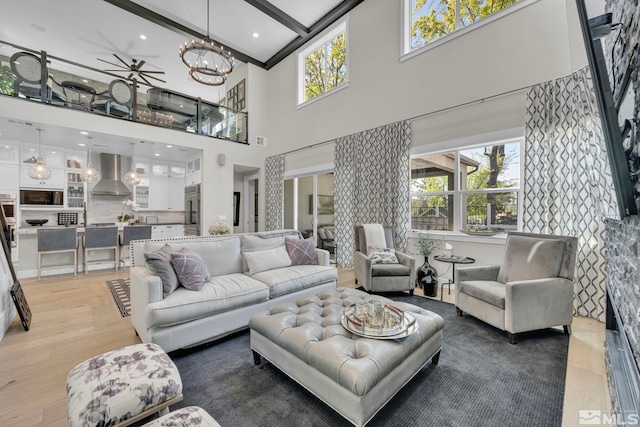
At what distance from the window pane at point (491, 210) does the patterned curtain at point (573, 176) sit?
360 mm

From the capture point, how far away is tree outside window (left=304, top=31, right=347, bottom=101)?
580 centimetres

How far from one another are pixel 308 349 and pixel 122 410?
0.91 meters

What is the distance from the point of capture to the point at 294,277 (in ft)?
9.87

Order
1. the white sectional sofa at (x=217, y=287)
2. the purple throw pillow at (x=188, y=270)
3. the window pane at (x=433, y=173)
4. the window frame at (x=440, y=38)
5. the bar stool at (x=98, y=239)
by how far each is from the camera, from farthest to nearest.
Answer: the bar stool at (x=98, y=239) < the window pane at (x=433, y=173) < the window frame at (x=440, y=38) < the purple throw pillow at (x=188, y=270) < the white sectional sofa at (x=217, y=287)

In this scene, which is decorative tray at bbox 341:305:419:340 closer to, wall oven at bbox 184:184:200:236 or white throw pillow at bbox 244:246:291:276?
white throw pillow at bbox 244:246:291:276

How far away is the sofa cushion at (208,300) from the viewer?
2088 millimetres

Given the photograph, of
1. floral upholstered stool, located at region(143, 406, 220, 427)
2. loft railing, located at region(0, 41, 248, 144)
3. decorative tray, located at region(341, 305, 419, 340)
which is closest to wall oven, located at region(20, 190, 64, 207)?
loft railing, located at region(0, 41, 248, 144)

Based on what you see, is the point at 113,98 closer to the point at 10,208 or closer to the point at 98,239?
the point at 98,239

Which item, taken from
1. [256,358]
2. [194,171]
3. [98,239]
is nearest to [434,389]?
[256,358]

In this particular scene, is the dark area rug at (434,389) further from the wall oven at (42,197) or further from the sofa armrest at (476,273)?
the wall oven at (42,197)

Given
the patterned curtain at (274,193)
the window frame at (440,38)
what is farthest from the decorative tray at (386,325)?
the patterned curtain at (274,193)

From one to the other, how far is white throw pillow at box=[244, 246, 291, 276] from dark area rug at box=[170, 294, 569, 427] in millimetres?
867

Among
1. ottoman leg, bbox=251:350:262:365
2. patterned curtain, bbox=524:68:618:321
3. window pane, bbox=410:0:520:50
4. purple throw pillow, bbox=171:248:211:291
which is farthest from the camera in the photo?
window pane, bbox=410:0:520:50

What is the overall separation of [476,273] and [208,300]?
289cm
